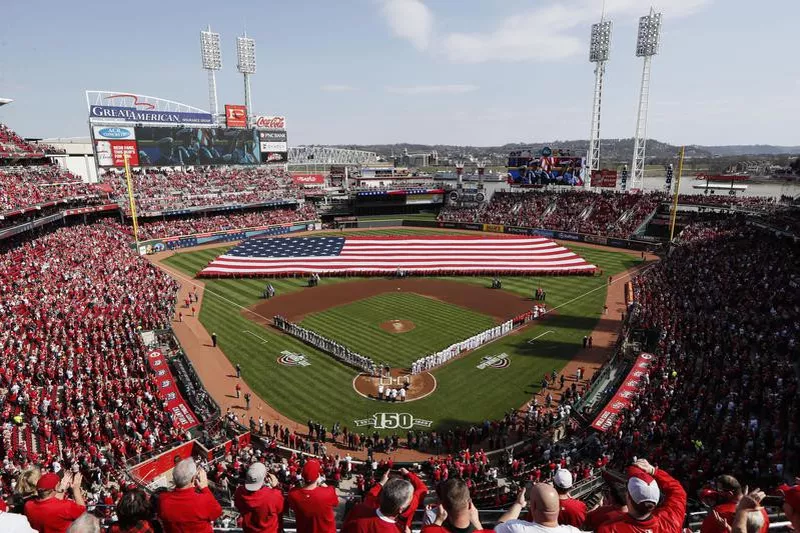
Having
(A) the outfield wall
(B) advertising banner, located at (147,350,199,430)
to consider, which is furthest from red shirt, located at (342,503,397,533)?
(A) the outfield wall

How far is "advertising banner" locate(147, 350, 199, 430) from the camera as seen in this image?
19891 mm

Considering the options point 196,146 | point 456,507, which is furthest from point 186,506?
point 196,146

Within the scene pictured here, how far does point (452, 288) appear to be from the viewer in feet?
132

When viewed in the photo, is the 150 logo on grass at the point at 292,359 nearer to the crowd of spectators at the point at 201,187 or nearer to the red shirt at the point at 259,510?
the red shirt at the point at 259,510

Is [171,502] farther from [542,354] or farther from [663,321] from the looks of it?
[663,321]

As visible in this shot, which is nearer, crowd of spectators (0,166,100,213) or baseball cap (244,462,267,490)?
baseball cap (244,462,267,490)

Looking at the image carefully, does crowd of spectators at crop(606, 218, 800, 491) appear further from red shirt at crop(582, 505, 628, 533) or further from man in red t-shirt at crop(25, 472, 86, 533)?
man in red t-shirt at crop(25, 472, 86, 533)

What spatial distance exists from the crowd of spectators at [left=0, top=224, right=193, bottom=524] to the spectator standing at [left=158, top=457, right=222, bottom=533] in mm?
8989

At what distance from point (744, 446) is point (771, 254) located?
92.3 feet

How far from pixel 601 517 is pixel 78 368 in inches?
932

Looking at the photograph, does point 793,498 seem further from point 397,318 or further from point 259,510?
point 397,318

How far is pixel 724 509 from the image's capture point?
5113 millimetres

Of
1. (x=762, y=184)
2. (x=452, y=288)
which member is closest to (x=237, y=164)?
(x=452, y=288)

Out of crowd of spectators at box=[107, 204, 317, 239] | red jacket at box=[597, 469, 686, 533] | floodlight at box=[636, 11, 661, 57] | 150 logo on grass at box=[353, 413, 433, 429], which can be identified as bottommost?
150 logo on grass at box=[353, 413, 433, 429]
